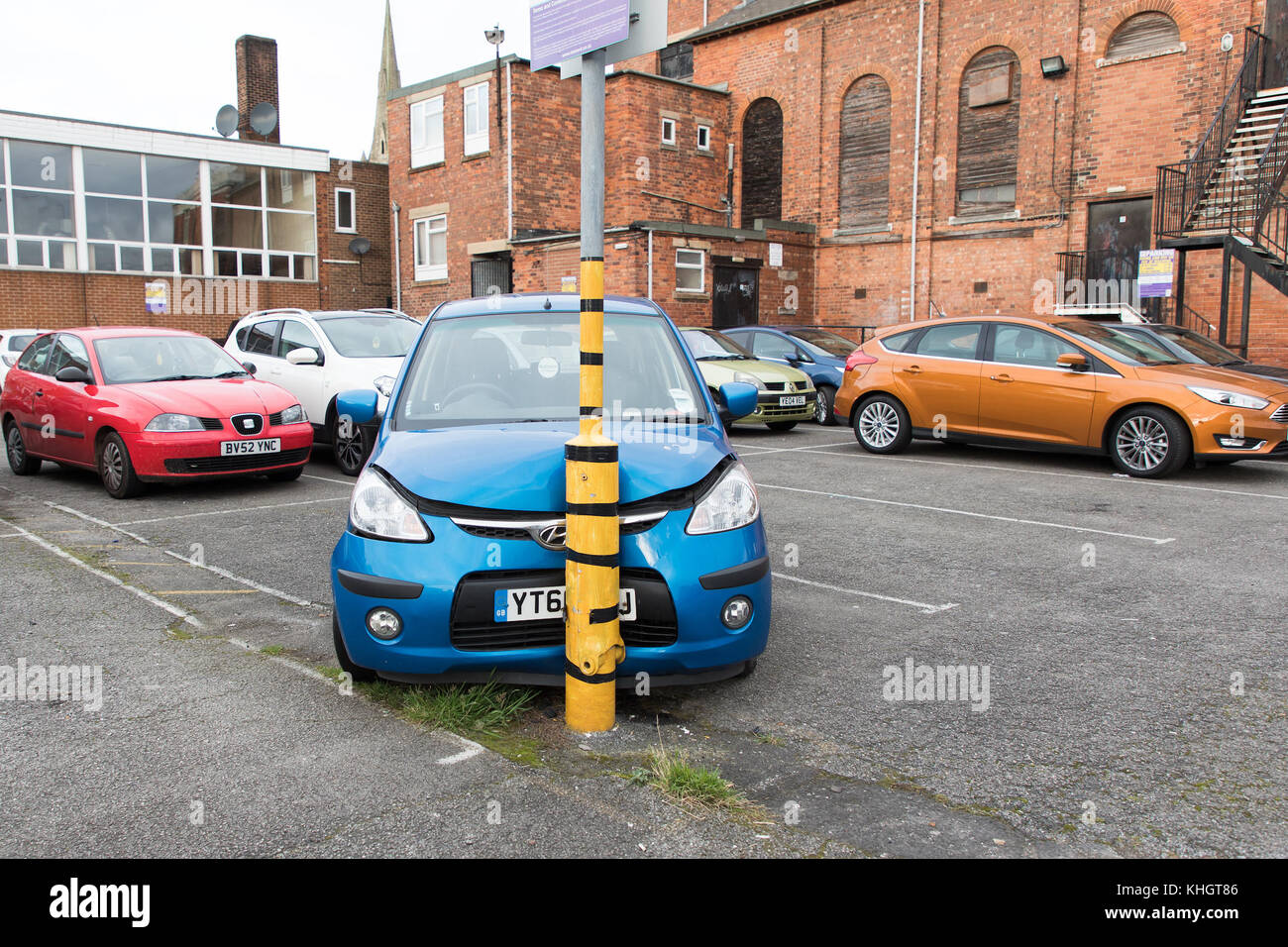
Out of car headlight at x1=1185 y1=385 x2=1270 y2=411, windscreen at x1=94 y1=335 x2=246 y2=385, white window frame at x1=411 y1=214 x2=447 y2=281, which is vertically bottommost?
car headlight at x1=1185 y1=385 x2=1270 y2=411

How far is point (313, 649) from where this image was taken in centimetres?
492

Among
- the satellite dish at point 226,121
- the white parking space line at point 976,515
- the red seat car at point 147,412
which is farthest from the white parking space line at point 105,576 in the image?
the satellite dish at point 226,121

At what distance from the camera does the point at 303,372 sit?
11312 mm

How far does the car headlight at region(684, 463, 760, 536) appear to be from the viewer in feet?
13.3

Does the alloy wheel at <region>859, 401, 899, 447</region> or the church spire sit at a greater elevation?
the church spire

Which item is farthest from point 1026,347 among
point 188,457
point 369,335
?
point 188,457

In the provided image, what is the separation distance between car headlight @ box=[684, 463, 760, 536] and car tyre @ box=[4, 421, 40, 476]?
30.8 feet

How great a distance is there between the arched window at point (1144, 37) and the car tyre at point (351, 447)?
18567mm

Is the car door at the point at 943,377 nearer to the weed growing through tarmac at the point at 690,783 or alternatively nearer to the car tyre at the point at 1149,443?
the car tyre at the point at 1149,443

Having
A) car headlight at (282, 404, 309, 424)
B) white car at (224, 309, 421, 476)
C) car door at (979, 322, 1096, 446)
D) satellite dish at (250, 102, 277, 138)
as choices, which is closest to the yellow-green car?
car door at (979, 322, 1096, 446)

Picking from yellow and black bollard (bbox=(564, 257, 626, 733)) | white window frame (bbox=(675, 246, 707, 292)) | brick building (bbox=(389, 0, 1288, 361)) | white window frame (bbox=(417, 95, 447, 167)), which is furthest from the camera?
white window frame (bbox=(417, 95, 447, 167))

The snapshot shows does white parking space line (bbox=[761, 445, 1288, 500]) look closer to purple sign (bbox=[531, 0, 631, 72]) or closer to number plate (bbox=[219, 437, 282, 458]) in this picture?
number plate (bbox=[219, 437, 282, 458])

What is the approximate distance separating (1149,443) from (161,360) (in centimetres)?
1014

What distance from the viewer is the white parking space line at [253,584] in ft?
18.9
